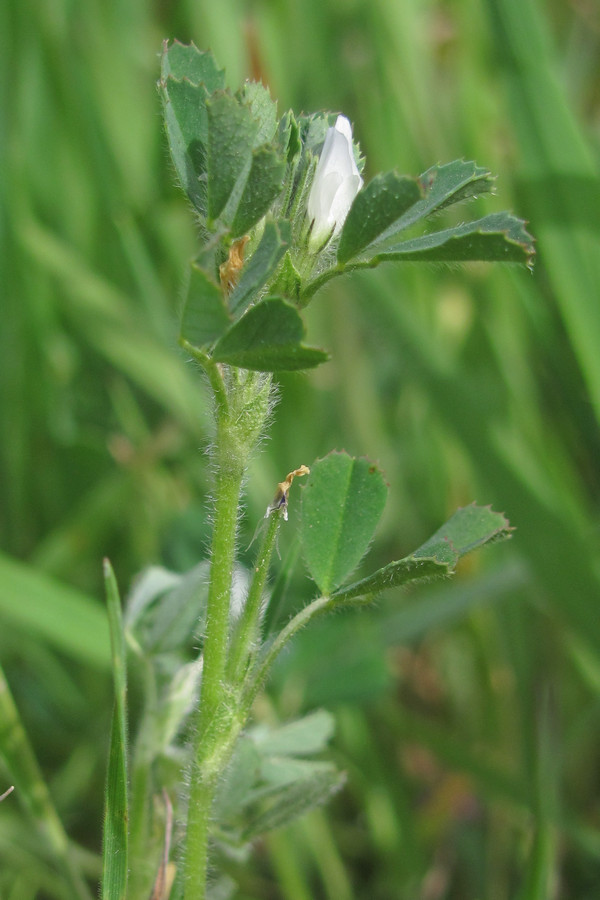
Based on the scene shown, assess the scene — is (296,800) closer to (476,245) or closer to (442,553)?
(442,553)

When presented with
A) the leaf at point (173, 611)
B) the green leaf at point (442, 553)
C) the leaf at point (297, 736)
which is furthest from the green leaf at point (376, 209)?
the leaf at point (297, 736)

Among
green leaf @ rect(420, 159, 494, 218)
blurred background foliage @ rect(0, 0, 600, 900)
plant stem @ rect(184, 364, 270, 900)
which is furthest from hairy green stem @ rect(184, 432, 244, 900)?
blurred background foliage @ rect(0, 0, 600, 900)

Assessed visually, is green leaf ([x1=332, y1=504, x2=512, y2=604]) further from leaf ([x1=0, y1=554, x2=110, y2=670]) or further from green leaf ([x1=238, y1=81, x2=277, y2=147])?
leaf ([x1=0, y1=554, x2=110, y2=670])

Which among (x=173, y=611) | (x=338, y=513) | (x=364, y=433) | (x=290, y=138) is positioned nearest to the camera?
(x=290, y=138)

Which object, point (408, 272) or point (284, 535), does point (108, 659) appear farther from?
point (408, 272)

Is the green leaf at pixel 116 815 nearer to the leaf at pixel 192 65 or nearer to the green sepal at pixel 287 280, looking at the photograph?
the green sepal at pixel 287 280

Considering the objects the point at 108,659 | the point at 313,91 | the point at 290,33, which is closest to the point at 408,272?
the point at 313,91

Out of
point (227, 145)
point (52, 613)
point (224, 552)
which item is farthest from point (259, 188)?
point (52, 613)

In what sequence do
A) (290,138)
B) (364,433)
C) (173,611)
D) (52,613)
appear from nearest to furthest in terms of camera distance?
(290,138), (173,611), (52,613), (364,433)

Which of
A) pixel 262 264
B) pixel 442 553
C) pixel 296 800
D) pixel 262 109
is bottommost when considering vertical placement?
pixel 296 800
